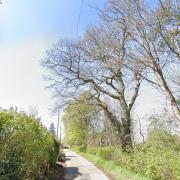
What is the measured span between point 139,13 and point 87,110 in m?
23.6

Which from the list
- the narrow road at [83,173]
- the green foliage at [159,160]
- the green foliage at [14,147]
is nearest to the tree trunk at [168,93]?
the green foliage at [159,160]

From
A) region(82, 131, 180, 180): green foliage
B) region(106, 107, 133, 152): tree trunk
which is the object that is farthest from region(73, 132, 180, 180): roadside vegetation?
region(106, 107, 133, 152): tree trunk

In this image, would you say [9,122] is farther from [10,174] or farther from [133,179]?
[133,179]

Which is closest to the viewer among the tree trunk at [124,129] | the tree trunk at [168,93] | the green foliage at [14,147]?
the green foliage at [14,147]

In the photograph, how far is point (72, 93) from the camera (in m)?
27.7

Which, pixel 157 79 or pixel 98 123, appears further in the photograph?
pixel 98 123

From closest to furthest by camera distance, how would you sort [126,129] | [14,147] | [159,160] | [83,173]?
1. [14,147]
2. [159,160]
3. [83,173]
4. [126,129]

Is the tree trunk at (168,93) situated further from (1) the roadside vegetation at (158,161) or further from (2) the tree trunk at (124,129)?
(2) the tree trunk at (124,129)

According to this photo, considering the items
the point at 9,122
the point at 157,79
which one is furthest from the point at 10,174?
the point at 157,79

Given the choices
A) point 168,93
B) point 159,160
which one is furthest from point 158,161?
point 168,93

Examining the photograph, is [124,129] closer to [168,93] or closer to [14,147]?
[168,93]

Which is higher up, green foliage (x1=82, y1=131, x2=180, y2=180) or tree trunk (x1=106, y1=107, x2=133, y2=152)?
tree trunk (x1=106, y1=107, x2=133, y2=152)

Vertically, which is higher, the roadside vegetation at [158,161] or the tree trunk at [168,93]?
the tree trunk at [168,93]

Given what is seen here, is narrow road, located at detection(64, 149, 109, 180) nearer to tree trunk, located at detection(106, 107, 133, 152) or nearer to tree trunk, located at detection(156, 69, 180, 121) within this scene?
tree trunk, located at detection(106, 107, 133, 152)
